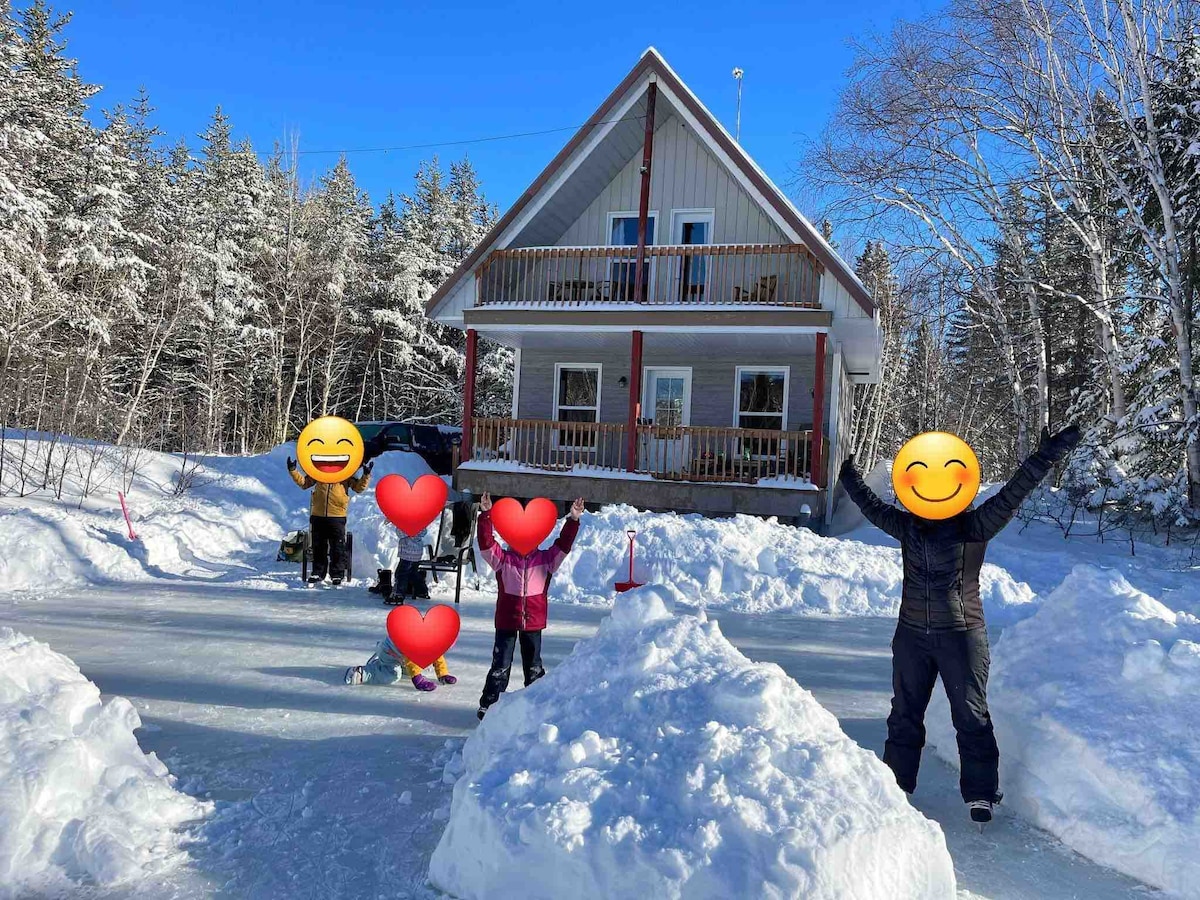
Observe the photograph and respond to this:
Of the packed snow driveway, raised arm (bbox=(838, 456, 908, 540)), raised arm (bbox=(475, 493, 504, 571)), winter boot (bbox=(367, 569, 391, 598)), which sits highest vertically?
raised arm (bbox=(838, 456, 908, 540))

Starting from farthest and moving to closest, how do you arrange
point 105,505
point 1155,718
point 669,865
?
point 105,505 → point 1155,718 → point 669,865

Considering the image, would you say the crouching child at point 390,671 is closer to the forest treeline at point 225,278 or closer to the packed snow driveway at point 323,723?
the packed snow driveway at point 323,723

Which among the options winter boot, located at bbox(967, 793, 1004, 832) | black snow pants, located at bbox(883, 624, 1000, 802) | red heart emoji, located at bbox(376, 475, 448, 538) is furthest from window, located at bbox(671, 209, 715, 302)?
winter boot, located at bbox(967, 793, 1004, 832)

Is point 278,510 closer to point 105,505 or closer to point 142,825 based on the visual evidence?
point 105,505

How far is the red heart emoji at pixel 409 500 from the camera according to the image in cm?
620

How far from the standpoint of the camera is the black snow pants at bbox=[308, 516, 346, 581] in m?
9.62

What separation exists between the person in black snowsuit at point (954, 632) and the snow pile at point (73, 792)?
11.1 ft

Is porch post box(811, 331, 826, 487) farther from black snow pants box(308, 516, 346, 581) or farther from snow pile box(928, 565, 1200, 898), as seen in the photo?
snow pile box(928, 565, 1200, 898)

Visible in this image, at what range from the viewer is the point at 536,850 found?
9.12 ft

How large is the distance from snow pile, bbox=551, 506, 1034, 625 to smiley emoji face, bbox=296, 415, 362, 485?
4.76 m

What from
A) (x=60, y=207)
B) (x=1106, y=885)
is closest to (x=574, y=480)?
(x=1106, y=885)

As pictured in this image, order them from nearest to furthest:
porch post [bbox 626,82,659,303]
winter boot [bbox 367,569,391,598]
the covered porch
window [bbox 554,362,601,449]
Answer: winter boot [bbox 367,569,391,598] < the covered porch < porch post [bbox 626,82,659,303] < window [bbox 554,362,601,449]

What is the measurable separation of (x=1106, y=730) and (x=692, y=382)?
46.5 feet

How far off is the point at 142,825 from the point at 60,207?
106ft
